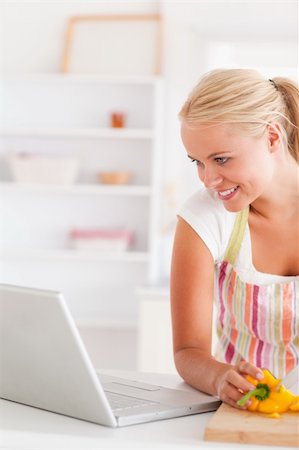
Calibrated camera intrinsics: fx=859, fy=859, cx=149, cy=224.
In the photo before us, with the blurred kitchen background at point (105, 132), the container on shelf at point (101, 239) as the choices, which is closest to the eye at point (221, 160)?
the blurred kitchen background at point (105, 132)

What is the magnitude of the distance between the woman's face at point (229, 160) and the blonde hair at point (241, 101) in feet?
0.07

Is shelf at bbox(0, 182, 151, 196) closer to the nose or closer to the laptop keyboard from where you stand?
the nose

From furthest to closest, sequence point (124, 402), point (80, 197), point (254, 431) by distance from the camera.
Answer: point (80, 197) → point (124, 402) → point (254, 431)

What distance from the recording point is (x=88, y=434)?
1328 millimetres

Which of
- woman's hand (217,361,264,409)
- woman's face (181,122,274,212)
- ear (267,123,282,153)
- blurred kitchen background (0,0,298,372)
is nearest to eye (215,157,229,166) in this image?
woman's face (181,122,274,212)

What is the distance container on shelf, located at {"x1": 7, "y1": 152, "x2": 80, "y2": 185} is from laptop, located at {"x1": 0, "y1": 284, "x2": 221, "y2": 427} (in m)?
2.88

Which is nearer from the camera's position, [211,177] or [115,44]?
[211,177]

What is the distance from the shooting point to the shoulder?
72.3 inches

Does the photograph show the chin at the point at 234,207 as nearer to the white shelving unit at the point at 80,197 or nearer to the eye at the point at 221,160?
the eye at the point at 221,160

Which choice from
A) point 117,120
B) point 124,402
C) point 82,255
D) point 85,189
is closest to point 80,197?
point 85,189

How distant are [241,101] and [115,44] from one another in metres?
2.83

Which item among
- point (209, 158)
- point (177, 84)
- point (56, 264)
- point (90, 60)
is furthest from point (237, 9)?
point (209, 158)

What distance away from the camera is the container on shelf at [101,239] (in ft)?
14.5

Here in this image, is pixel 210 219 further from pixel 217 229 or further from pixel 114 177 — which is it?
pixel 114 177
